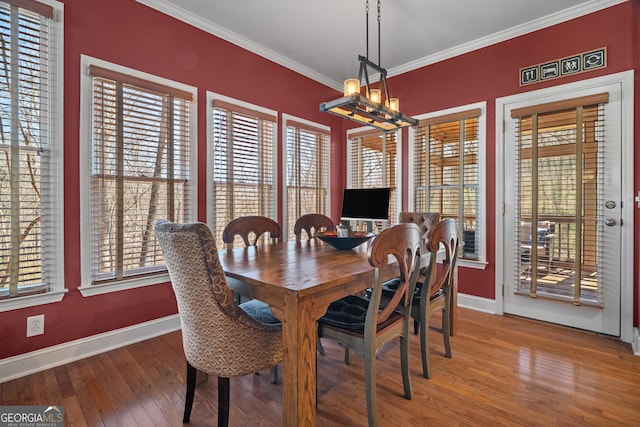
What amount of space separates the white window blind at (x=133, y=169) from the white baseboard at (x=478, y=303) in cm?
298

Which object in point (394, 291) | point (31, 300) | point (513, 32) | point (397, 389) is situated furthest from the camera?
point (513, 32)

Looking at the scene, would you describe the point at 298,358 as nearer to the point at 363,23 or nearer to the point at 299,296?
the point at 299,296

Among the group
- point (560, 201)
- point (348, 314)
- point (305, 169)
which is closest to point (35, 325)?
point (348, 314)

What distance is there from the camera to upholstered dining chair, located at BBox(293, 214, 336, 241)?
289 cm

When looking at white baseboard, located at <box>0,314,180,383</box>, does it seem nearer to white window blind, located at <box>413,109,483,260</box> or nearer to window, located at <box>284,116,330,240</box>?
window, located at <box>284,116,330,240</box>

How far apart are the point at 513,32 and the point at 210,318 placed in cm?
366

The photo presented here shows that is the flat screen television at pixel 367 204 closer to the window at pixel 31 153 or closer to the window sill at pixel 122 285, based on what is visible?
the window sill at pixel 122 285

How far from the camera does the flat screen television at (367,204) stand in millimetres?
2719

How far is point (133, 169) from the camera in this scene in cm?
249

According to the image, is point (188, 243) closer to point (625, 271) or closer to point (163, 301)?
point (163, 301)

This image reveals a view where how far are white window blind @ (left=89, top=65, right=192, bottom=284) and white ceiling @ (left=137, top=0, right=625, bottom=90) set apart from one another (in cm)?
81

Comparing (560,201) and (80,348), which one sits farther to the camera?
(560,201)

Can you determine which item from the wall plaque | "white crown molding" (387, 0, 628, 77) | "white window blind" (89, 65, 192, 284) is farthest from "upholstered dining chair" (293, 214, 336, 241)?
the wall plaque

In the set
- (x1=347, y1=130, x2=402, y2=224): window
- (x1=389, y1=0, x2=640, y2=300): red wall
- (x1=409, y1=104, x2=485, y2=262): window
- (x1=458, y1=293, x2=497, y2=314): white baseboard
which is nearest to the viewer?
(x1=389, y1=0, x2=640, y2=300): red wall
